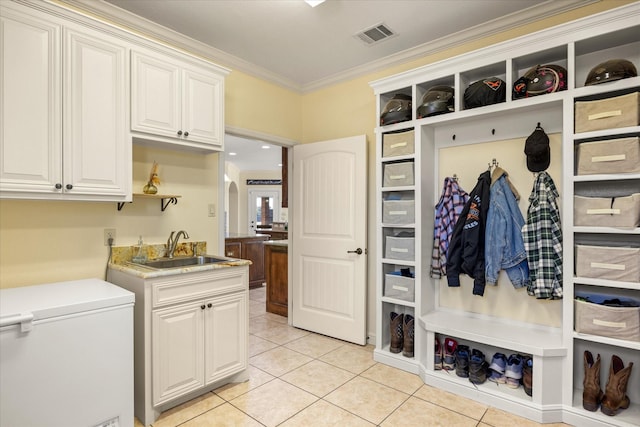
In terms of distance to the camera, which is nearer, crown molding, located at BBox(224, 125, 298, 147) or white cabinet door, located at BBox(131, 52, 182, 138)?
white cabinet door, located at BBox(131, 52, 182, 138)

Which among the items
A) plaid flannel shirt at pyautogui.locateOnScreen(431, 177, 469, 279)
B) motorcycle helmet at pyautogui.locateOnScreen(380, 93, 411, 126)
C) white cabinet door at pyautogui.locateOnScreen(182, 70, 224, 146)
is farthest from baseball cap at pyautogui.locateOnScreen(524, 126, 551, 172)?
white cabinet door at pyautogui.locateOnScreen(182, 70, 224, 146)

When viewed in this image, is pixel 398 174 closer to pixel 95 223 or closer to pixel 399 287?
pixel 399 287

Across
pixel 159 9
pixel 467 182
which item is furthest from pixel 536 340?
pixel 159 9

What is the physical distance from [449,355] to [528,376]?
1.77ft

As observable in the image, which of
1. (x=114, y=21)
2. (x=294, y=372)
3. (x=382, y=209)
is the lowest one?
(x=294, y=372)

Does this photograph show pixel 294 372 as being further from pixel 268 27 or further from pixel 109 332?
pixel 268 27

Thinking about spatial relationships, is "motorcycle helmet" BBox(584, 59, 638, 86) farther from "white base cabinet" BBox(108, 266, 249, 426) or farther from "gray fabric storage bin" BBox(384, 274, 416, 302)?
"white base cabinet" BBox(108, 266, 249, 426)

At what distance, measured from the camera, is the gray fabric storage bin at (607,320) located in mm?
1996

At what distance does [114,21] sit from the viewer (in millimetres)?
2555

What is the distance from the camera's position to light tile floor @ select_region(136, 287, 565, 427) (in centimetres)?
219

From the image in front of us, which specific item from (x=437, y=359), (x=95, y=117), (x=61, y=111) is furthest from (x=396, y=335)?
(x=61, y=111)

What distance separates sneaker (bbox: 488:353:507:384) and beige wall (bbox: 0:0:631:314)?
1206 millimetres

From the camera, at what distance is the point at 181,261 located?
283 centimetres

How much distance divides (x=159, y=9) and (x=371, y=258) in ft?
9.02
